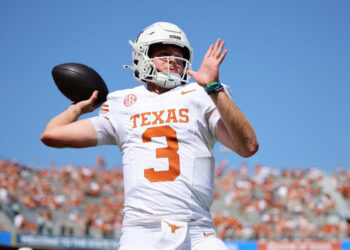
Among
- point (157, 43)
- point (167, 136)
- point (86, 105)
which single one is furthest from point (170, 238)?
point (157, 43)

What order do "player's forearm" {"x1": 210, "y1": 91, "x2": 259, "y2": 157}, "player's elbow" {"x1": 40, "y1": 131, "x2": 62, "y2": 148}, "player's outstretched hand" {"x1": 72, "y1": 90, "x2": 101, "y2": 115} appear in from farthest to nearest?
"player's outstretched hand" {"x1": 72, "y1": 90, "x2": 101, "y2": 115}, "player's elbow" {"x1": 40, "y1": 131, "x2": 62, "y2": 148}, "player's forearm" {"x1": 210, "y1": 91, "x2": 259, "y2": 157}

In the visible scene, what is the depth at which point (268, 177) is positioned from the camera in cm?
2211

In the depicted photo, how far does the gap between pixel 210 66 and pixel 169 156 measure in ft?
1.86

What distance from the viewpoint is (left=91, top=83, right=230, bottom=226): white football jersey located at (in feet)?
8.30

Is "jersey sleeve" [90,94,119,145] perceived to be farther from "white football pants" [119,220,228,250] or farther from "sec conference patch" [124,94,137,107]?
"white football pants" [119,220,228,250]

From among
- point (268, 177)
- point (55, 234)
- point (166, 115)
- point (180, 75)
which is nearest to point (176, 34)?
point (180, 75)

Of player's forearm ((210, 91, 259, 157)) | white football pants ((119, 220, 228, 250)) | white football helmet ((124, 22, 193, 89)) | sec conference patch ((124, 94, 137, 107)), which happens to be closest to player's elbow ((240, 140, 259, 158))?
player's forearm ((210, 91, 259, 157))

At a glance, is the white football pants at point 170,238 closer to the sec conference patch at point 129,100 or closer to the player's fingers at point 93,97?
the sec conference patch at point 129,100

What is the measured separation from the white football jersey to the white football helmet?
0.10m

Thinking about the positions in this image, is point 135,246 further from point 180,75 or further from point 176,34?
point 176,34

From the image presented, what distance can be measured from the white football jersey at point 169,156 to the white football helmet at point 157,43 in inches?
4.0

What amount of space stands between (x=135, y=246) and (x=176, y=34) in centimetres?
141

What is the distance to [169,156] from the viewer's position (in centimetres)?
260

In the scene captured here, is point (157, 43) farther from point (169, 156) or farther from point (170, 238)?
point (170, 238)
